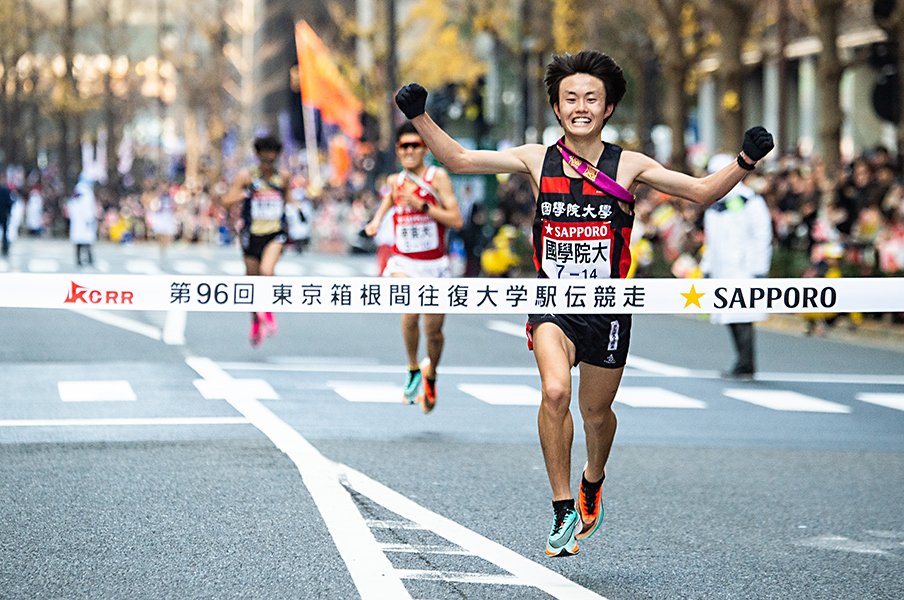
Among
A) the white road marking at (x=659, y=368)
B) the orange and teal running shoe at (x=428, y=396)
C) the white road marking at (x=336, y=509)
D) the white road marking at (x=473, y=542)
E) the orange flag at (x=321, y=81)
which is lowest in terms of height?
the white road marking at (x=659, y=368)

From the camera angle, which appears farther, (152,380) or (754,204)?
(754,204)

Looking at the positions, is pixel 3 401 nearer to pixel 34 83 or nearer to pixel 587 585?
pixel 587 585

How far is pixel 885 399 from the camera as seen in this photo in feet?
47.6

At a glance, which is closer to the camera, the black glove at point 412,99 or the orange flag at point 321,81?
the black glove at point 412,99

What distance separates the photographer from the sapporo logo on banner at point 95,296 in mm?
7883

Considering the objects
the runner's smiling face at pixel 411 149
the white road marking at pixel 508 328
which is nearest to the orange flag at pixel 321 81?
the white road marking at pixel 508 328

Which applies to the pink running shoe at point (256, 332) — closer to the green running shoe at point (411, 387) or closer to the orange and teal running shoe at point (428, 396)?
the green running shoe at point (411, 387)

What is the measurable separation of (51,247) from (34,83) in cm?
2574

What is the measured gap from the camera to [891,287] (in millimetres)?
7910

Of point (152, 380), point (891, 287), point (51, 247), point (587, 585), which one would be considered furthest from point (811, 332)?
point (51, 247)

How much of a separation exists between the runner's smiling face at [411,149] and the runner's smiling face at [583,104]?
5.08 metres

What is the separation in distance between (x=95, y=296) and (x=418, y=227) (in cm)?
475

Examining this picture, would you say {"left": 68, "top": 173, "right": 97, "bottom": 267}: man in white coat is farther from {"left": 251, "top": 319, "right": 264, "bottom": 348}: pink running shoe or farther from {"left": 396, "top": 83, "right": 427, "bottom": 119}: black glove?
{"left": 396, "top": 83, "right": 427, "bottom": 119}: black glove

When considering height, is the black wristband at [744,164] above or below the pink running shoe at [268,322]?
above
